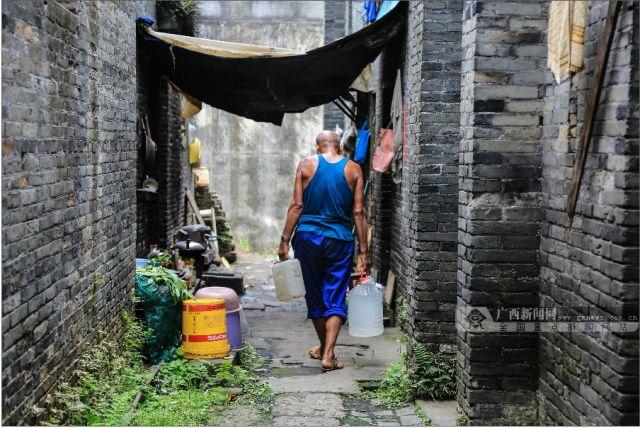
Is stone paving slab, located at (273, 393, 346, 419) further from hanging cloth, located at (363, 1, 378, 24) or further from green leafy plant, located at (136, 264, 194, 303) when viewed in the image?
hanging cloth, located at (363, 1, 378, 24)

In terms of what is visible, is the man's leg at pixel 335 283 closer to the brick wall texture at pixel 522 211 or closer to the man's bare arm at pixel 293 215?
the man's bare arm at pixel 293 215

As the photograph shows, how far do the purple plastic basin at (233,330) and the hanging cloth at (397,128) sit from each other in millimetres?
2544

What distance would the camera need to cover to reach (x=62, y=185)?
16.0ft

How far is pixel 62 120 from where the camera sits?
16.0ft

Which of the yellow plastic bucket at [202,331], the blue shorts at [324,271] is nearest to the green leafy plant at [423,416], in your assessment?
the blue shorts at [324,271]

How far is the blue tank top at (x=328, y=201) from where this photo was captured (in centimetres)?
733

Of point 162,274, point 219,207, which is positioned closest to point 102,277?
point 162,274

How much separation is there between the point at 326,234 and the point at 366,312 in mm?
916

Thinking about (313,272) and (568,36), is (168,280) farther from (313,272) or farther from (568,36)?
(568,36)

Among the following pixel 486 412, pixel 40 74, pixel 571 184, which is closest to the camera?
pixel 571 184

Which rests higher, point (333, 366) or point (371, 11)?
point (371, 11)

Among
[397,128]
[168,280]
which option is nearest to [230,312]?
[168,280]

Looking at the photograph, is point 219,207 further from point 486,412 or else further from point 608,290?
point 608,290

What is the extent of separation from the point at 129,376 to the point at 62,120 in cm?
228
